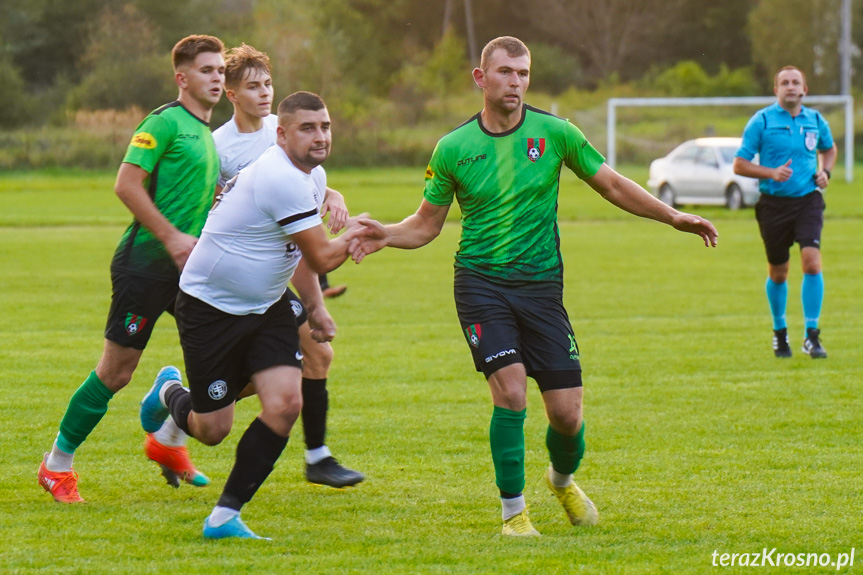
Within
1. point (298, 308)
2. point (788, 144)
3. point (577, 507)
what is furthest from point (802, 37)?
point (577, 507)

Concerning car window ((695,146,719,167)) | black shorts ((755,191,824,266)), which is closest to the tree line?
car window ((695,146,719,167))

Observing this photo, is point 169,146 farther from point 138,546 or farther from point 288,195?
point 138,546

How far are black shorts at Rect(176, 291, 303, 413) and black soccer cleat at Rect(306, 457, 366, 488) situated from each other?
3.28 feet

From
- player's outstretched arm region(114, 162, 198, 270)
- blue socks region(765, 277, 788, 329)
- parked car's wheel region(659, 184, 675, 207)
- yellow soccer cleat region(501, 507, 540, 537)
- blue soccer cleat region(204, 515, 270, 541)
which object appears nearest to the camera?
blue soccer cleat region(204, 515, 270, 541)

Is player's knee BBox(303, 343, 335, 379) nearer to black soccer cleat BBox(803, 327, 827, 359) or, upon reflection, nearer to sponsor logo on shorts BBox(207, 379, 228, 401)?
sponsor logo on shorts BBox(207, 379, 228, 401)

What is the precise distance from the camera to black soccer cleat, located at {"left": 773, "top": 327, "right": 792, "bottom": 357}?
10492 millimetres

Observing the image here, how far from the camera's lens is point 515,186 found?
18.3 ft

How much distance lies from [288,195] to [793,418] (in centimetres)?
428

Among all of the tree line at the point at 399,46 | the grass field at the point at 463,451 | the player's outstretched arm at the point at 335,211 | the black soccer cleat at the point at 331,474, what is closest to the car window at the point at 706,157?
the grass field at the point at 463,451

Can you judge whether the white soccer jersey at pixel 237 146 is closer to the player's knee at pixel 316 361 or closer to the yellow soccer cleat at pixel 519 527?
the player's knee at pixel 316 361

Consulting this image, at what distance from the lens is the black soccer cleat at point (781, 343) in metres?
10.5

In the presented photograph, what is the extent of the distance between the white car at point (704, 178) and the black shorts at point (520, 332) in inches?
979

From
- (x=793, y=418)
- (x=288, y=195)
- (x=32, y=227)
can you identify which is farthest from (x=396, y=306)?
(x=32, y=227)

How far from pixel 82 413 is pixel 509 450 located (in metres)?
2.20
